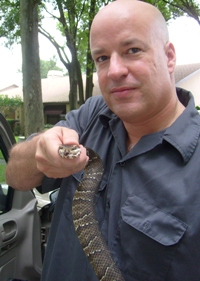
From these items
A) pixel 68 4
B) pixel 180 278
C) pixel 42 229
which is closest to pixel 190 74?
pixel 68 4

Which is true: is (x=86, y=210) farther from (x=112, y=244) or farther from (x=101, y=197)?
(x=112, y=244)

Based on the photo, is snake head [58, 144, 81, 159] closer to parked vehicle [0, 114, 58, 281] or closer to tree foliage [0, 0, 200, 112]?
parked vehicle [0, 114, 58, 281]

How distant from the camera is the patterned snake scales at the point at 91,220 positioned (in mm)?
1959

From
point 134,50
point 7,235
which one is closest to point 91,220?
point 134,50

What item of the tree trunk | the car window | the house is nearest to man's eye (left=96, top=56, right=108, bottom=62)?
the car window

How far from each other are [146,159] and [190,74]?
27.9m

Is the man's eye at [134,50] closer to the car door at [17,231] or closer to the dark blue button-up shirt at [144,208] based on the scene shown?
the dark blue button-up shirt at [144,208]

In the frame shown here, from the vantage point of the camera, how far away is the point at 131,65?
208cm

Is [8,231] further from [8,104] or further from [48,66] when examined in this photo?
[48,66]

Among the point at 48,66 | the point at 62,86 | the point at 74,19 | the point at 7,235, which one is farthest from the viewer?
the point at 48,66

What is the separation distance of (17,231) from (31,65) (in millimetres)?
5914

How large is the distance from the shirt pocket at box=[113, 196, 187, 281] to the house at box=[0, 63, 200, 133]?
86.0ft

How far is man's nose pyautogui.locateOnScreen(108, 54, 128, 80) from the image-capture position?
205 cm

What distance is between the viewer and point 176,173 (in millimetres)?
1906
